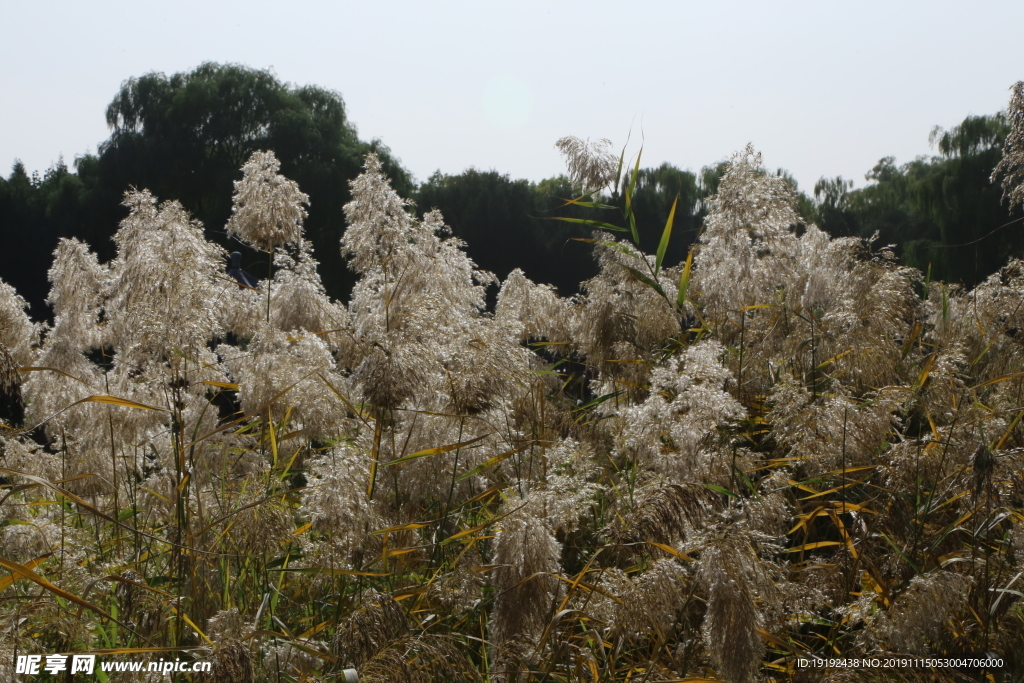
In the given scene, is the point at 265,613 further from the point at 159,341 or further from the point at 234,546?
the point at 159,341

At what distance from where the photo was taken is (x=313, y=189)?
21.4 meters

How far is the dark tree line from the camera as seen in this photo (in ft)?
66.9

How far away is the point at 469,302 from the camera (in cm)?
343

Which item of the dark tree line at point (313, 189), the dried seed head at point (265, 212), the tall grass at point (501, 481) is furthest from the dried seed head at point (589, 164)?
the dark tree line at point (313, 189)

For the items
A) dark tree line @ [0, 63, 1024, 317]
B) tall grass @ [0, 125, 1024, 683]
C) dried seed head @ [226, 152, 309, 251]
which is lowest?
tall grass @ [0, 125, 1024, 683]

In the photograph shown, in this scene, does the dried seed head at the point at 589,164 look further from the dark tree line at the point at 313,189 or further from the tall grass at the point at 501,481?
the dark tree line at the point at 313,189

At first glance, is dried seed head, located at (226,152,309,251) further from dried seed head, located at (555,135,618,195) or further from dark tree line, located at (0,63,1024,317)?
dark tree line, located at (0,63,1024,317)

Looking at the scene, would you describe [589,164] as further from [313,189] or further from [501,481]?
[313,189]

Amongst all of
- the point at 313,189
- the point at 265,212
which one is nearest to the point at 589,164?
the point at 265,212

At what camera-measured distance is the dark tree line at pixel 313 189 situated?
20391 millimetres

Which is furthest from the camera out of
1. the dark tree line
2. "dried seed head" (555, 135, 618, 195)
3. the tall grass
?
the dark tree line

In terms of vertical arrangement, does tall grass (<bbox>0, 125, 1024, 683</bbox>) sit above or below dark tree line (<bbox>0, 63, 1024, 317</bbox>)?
below

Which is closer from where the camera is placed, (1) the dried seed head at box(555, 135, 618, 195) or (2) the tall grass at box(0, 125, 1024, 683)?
(2) the tall grass at box(0, 125, 1024, 683)

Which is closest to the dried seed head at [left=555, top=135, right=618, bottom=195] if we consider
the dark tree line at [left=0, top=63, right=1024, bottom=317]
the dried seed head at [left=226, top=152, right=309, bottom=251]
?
the dried seed head at [left=226, top=152, right=309, bottom=251]
